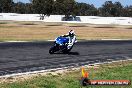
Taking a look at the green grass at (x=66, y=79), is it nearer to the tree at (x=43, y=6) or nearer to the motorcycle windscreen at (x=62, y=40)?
the motorcycle windscreen at (x=62, y=40)

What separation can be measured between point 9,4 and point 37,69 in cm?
10960

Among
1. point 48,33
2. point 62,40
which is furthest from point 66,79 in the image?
point 48,33

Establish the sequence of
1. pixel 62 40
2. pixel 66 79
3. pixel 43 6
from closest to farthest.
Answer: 1. pixel 66 79
2. pixel 62 40
3. pixel 43 6

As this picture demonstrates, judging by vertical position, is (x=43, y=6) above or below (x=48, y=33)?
above

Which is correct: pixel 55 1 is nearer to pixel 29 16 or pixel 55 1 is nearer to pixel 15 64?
pixel 29 16

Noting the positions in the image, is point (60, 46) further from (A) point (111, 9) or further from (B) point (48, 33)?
(A) point (111, 9)

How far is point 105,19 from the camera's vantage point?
279 feet

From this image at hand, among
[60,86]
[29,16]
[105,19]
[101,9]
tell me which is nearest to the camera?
[60,86]

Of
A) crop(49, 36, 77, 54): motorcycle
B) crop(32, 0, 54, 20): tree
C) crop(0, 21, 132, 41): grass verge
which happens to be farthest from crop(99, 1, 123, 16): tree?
crop(49, 36, 77, 54): motorcycle

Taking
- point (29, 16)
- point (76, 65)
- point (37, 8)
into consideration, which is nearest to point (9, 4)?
point (37, 8)

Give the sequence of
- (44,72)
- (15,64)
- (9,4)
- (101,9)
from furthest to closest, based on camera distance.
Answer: (101,9) → (9,4) → (15,64) → (44,72)

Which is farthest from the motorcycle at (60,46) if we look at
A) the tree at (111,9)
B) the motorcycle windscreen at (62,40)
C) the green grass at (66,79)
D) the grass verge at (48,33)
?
the tree at (111,9)

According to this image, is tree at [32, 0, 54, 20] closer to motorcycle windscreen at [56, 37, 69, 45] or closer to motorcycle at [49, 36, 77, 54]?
motorcycle at [49, 36, 77, 54]

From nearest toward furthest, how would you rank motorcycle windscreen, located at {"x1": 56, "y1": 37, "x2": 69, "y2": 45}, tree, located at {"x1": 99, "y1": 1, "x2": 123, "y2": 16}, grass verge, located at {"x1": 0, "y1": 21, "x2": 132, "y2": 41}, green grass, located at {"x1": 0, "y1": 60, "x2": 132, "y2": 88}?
green grass, located at {"x1": 0, "y1": 60, "x2": 132, "y2": 88} → motorcycle windscreen, located at {"x1": 56, "y1": 37, "x2": 69, "y2": 45} → grass verge, located at {"x1": 0, "y1": 21, "x2": 132, "y2": 41} → tree, located at {"x1": 99, "y1": 1, "x2": 123, "y2": 16}
